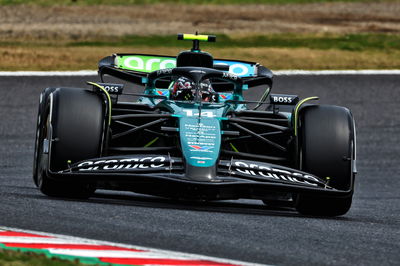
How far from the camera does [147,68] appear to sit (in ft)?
39.0

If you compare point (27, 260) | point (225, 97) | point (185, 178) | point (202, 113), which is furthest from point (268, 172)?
point (27, 260)

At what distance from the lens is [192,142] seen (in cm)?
858

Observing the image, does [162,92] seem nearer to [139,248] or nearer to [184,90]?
[184,90]

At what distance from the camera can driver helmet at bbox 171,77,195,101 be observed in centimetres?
1019

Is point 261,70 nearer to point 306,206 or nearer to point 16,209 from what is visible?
point 306,206

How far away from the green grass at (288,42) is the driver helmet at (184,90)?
12.7 meters

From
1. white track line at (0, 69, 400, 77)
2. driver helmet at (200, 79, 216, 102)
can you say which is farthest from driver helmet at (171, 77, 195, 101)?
white track line at (0, 69, 400, 77)

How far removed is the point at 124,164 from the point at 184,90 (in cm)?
196

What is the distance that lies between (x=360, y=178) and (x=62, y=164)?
681cm

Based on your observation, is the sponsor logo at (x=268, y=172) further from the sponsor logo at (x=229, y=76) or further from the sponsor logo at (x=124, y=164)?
the sponsor logo at (x=229, y=76)

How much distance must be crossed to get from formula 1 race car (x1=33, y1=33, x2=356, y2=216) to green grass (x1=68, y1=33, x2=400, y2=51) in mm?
13077

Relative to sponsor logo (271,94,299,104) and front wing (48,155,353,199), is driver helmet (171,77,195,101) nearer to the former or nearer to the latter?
sponsor logo (271,94,299,104)

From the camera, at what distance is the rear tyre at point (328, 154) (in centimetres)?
882

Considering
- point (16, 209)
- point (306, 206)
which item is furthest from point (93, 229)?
point (306, 206)
